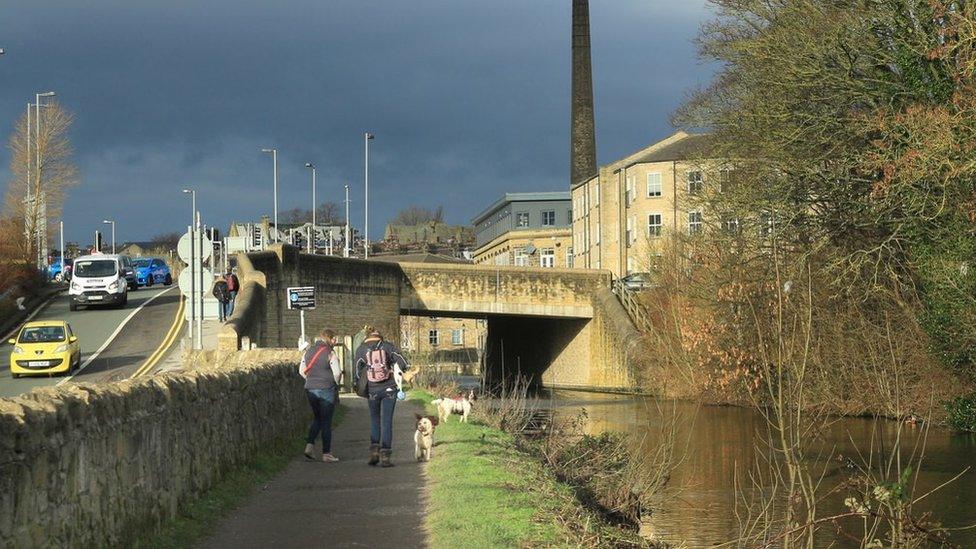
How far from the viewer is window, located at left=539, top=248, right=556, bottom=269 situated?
11356cm

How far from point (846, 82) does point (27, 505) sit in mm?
26440

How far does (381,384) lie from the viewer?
696 inches

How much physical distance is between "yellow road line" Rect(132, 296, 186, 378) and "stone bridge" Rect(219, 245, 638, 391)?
386 centimetres

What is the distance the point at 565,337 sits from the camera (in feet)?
224

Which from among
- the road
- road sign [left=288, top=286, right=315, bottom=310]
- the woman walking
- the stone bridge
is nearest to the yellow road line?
the road

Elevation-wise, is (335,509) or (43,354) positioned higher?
(43,354)

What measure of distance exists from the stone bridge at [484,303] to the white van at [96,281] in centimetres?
918

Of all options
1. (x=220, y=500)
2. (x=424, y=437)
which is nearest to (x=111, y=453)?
(x=220, y=500)

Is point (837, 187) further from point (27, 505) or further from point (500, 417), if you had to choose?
point (27, 505)

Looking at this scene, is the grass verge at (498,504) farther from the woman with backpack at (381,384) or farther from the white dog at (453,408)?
the white dog at (453,408)

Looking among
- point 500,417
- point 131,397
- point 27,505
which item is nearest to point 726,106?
point 500,417

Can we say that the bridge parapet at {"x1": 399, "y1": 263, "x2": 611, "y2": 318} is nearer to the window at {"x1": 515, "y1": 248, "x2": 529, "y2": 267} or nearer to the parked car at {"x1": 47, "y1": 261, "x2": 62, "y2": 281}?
the parked car at {"x1": 47, "y1": 261, "x2": 62, "y2": 281}

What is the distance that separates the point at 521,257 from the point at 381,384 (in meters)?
96.8

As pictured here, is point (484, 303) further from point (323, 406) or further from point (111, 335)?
point (323, 406)
